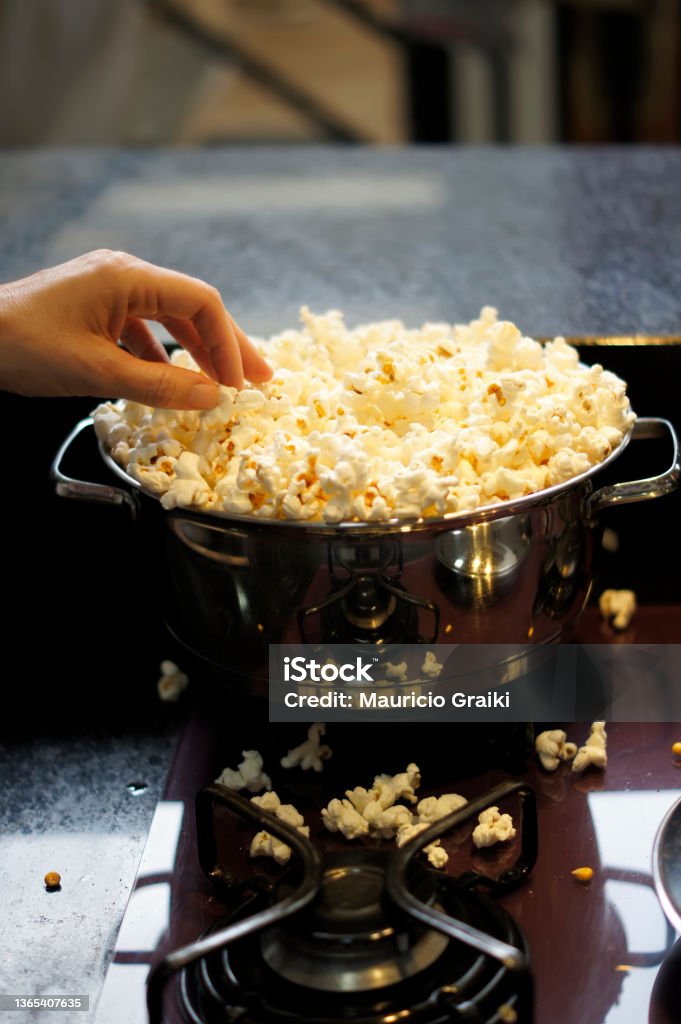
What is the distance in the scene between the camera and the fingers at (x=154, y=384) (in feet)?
3.11

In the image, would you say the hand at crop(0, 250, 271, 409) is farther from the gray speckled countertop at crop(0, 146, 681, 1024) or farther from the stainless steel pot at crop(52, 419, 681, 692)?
the gray speckled countertop at crop(0, 146, 681, 1024)

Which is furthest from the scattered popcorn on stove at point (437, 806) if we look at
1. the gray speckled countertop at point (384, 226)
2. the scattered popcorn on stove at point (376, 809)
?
the gray speckled countertop at point (384, 226)

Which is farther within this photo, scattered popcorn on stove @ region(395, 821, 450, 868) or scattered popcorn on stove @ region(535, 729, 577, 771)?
scattered popcorn on stove @ region(535, 729, 577, 771)

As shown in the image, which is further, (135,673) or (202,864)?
(135,673)

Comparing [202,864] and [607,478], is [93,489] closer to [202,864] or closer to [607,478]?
[202,864]

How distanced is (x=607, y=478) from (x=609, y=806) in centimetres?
45

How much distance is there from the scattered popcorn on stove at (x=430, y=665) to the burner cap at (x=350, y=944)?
0.20m

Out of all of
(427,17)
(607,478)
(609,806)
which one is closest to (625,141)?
(427,17)

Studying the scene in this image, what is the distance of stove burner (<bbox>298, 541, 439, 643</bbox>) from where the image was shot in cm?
86

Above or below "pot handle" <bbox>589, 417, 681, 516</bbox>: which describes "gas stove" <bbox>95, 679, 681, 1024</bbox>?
below

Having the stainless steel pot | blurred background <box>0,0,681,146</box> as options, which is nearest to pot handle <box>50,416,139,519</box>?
the stainless steel pot

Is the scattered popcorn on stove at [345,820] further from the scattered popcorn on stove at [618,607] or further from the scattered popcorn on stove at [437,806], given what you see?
the scattered popcorn on stove at [618,607]

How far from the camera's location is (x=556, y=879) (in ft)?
2.94

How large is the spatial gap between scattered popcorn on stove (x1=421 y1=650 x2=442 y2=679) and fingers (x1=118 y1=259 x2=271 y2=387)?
30 centimetres
